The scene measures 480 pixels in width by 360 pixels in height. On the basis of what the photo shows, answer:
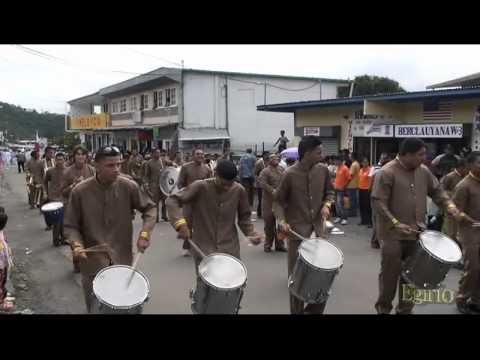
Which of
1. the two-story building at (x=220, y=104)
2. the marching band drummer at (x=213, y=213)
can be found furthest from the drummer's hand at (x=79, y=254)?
the two-story building at (x=220, y=104)

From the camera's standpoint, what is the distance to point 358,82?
138 ft

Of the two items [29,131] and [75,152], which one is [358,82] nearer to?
[75,152]

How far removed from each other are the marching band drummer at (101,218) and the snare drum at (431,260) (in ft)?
8.65

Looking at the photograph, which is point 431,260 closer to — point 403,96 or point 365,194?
point 365,194

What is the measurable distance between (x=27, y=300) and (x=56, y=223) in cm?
322

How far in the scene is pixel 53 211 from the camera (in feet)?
28.2

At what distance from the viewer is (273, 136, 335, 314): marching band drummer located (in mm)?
5527

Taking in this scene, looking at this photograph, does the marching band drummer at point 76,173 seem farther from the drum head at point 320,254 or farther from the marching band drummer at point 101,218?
the drum head at point 320,254

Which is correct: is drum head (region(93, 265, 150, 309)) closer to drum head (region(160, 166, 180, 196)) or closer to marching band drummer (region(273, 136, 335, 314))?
marching band drummer (region(273, 136, 335, 314))

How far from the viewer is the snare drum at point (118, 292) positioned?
3.71 meters

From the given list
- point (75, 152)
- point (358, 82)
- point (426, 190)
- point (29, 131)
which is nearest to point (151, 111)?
point (358, 82)

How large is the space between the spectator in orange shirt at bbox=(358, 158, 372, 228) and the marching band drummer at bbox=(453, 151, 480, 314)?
20.7 ft

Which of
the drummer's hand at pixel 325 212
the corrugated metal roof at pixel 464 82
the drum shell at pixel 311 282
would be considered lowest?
the drum shell at pixel 311 282

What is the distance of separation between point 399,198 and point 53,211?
19.6 feet
